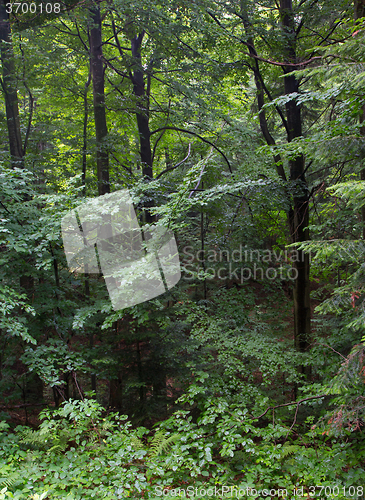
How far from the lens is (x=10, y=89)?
587 centimetres

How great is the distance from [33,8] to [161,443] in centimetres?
687

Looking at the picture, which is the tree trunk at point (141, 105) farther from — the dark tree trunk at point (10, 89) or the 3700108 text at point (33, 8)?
the dark tree trunk at point (10, 89)

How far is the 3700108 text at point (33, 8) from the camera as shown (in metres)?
5.33

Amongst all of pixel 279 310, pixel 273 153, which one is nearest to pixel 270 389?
pixel 279 310

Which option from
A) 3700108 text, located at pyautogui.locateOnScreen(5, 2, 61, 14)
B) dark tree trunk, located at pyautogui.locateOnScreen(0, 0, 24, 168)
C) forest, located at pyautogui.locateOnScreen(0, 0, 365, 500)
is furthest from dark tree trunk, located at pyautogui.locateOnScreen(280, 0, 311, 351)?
dark tree trunk, located at pyautogui.locateOnScreen(0, 0, 24, 168)

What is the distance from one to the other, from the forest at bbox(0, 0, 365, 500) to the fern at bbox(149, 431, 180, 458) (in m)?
0.02

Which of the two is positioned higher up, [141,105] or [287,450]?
[141,105]

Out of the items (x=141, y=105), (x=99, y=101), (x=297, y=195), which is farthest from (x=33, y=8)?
(x=297, y=195)

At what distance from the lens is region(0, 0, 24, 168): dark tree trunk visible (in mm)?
5477

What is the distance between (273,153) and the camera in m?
4.16

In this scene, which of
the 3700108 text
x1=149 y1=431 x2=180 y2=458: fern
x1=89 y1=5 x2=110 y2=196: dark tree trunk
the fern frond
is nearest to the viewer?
x1=149 y1=431 x2=180 y2=458: fern

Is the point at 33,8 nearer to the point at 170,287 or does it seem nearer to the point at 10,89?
the point at 10,89

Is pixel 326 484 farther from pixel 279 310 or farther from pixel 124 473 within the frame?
pixel 279 310

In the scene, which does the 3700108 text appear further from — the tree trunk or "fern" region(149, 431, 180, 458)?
"fern" region(149, 431, 180, 458)
